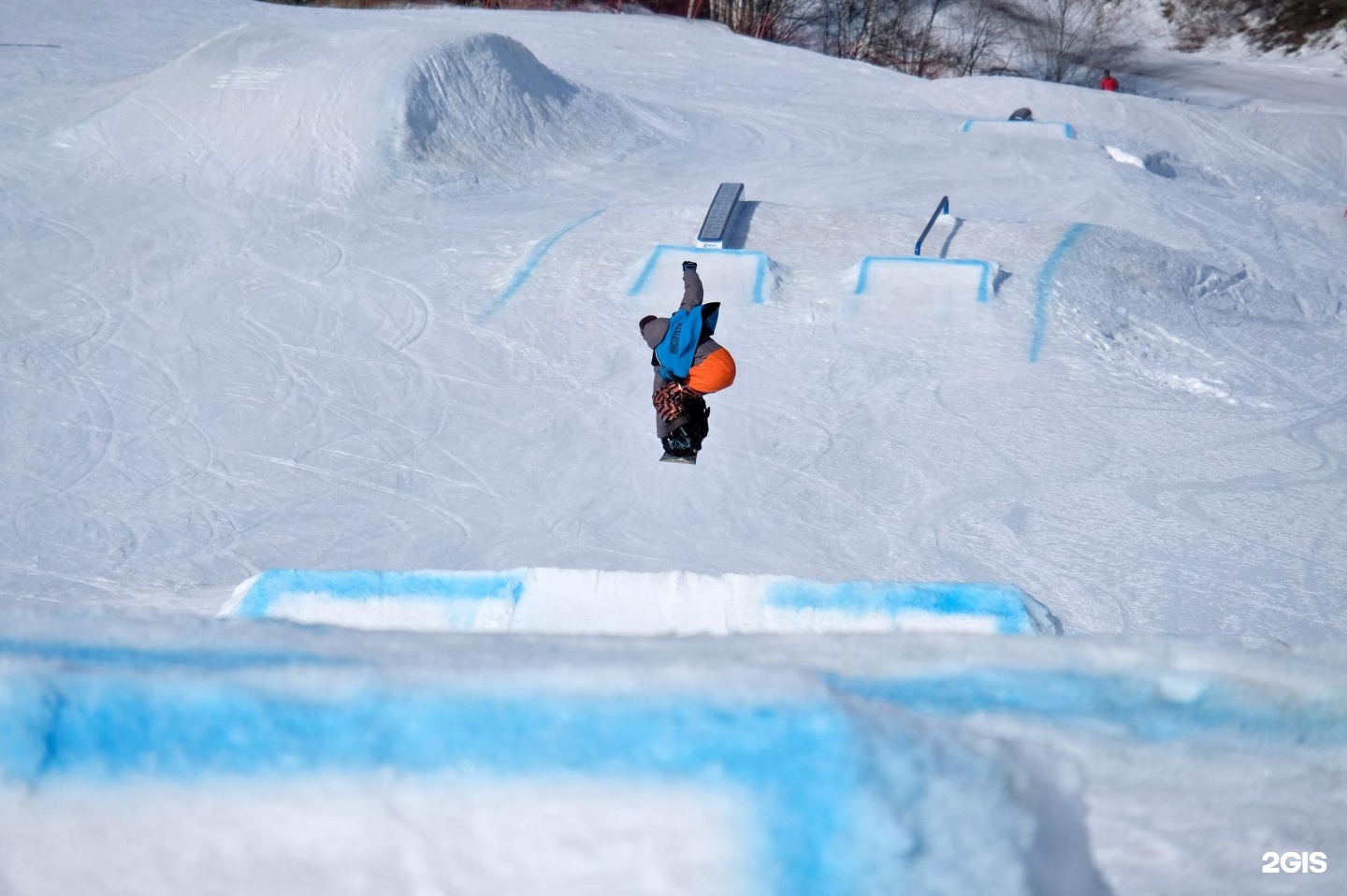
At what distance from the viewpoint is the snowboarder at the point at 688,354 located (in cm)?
323

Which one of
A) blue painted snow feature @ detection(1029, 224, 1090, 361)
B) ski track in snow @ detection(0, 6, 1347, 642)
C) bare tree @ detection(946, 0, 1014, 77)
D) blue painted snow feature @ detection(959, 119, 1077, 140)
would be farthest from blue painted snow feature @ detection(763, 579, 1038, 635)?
bare tree @ detection(946, 0, 1014, 77)

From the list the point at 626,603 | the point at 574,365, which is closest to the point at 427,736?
the point at 626,603

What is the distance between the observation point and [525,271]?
30.8 ft

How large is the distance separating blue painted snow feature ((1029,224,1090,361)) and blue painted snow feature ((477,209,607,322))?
12.9 feet

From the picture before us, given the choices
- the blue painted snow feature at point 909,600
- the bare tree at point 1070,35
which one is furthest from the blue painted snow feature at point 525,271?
the bare tree at point 1070,35

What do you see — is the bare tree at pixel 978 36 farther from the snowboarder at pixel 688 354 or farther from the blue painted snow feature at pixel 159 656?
the blue painted snow feature at pixel 159 656

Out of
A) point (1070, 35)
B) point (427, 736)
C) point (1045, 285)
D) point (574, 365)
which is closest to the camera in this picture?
point (427, 736)

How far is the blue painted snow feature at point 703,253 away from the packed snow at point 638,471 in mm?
32

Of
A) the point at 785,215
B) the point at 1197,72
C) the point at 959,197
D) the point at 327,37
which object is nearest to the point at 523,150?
the point at 327,37

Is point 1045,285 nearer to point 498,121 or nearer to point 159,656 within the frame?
point 498,121

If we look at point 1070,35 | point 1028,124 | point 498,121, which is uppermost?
point 1070,35

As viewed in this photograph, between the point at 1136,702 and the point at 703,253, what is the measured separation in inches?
292

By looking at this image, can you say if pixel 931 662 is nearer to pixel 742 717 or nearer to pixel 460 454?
pixel 742 717

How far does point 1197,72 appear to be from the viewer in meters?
27.6
